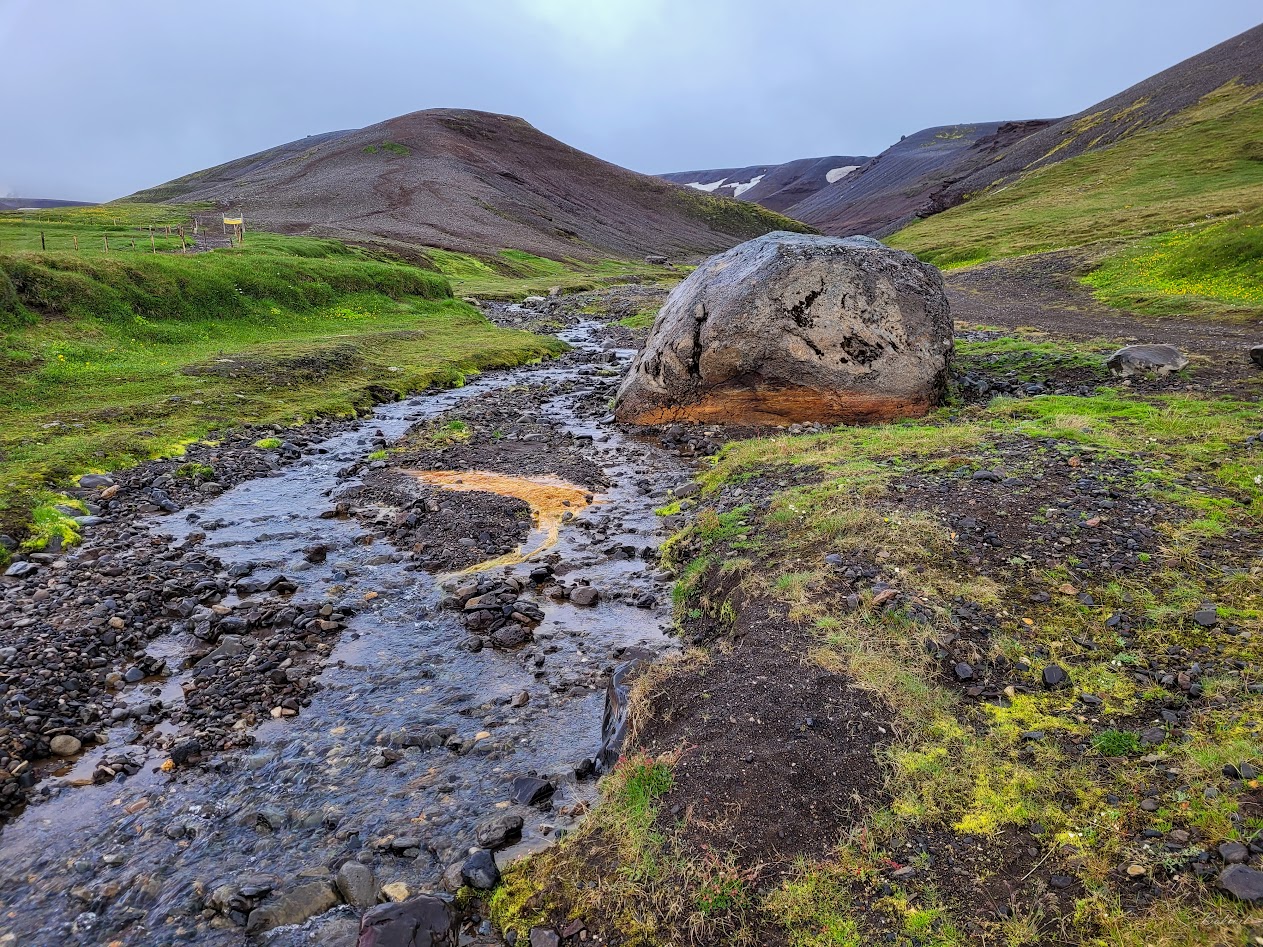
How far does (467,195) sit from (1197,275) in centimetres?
11567

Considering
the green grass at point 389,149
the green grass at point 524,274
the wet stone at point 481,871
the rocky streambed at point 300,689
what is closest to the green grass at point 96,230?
the green grass at point 524,274

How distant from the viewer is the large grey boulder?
22.4 meters

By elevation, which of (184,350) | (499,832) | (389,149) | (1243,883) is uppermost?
(389,149)

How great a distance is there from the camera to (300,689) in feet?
35.4

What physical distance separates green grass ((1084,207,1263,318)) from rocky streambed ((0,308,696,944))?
29017mm

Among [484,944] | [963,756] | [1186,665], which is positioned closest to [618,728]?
[484,944]

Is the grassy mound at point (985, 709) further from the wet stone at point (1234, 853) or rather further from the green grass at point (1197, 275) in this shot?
the green grass at point (1197, 275)

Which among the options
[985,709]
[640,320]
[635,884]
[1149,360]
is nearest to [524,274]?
[640,320]

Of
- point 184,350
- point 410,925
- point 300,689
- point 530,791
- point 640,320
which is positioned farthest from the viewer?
point 640,320

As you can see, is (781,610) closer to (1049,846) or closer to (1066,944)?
(1049,846)

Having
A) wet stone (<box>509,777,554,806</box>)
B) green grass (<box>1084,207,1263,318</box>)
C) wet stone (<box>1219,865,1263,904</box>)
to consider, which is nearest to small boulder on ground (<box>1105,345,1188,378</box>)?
green grass (<box>1084,207,1263,318</box>)

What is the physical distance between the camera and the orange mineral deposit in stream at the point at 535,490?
1728 cm

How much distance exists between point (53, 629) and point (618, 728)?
961 centimetres

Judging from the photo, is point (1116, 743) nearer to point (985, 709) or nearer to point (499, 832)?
point (985, 709)
